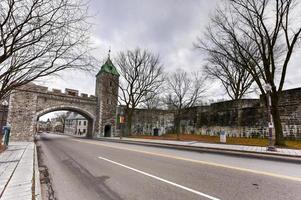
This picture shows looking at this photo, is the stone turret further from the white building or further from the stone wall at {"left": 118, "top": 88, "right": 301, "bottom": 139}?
the white building

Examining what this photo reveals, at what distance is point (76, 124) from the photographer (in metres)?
84.6

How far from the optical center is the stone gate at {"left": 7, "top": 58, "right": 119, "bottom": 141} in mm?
28344

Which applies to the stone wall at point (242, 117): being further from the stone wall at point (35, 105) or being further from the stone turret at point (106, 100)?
the stone wall at point (35, 105)

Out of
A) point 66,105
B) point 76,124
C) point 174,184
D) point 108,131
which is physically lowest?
point 174,184

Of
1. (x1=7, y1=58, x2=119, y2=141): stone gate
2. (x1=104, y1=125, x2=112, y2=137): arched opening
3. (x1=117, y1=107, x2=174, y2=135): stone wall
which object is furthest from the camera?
(x1=117, y1=107, x2=174, y2=135): stone wall

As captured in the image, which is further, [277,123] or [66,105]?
[66,105]

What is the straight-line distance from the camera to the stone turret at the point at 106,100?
39.8m

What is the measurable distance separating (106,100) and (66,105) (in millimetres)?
7616

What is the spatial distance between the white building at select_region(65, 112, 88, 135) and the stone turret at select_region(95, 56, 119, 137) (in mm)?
37419

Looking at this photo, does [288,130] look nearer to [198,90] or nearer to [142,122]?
[198,90]

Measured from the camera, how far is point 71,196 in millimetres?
4711

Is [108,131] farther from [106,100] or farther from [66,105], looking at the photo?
[66,105]

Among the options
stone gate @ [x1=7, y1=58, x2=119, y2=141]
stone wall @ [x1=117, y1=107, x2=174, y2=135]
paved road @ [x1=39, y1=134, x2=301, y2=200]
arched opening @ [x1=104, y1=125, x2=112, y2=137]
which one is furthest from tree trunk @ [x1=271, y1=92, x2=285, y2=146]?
arched opening @ [x1=104, y1=125, x2=112, y2=137]

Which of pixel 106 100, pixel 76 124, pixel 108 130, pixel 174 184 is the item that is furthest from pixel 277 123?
pixel 76 124
